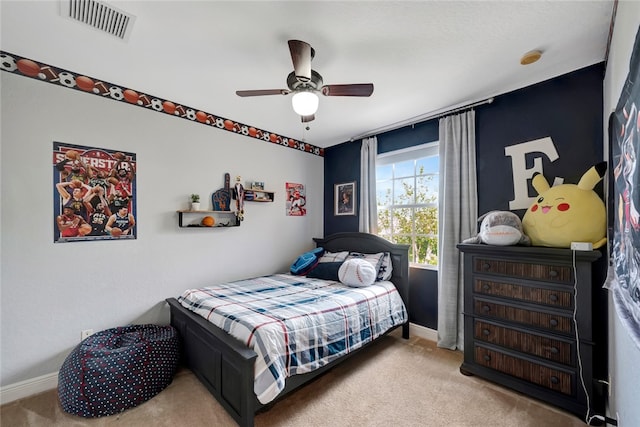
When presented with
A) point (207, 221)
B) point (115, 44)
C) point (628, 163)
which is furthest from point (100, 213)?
point (628, 163)

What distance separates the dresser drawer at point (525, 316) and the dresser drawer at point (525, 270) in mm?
246

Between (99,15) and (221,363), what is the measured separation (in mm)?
2346

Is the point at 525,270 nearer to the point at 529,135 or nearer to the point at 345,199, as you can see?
the point at 529,135

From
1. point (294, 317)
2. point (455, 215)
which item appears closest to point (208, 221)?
point (294, 317)

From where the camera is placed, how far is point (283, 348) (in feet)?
5.80

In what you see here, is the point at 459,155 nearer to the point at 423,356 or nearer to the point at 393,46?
the point at 393,46

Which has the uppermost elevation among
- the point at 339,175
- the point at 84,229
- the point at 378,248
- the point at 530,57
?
the point at 530,57

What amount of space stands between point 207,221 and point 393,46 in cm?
239

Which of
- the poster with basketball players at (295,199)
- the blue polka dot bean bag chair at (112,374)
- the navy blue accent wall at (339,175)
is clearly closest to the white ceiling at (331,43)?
the navy blue accent wall at (339,175)

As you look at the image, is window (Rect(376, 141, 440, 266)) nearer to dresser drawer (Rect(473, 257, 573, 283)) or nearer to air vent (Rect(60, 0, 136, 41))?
dresser drawer (Rect(473, 257, 573, 283))

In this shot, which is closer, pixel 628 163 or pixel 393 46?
pixel 628 163

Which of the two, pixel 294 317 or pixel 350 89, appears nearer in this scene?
pixel 350 89

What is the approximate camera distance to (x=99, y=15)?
1.58 meters

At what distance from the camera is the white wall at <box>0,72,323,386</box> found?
1973 millimetres
